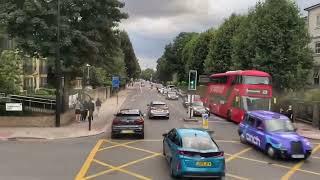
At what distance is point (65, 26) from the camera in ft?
112

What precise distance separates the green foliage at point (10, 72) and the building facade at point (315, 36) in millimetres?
29640

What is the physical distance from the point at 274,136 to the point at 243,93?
52.5 ft

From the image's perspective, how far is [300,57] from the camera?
155 ft

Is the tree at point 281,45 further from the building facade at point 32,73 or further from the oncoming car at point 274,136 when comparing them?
the oncoming car at point 274,136

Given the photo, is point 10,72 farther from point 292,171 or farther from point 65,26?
point 292,171

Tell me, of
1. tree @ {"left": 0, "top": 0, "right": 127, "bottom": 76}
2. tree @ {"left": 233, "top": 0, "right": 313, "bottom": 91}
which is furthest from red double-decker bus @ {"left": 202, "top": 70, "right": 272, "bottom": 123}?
tree @ {"left": 0, "top": 0, "right": 127, "bottom": 76}

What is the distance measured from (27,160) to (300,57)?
32028 mm

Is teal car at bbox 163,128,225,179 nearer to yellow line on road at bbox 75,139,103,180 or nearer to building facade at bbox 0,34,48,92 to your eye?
yellow line on road at bbox 75,139,103,180

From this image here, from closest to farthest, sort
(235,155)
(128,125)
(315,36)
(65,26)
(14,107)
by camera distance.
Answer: (235,155) → (128,125) → (14,107) → (65,26) → (315,36)

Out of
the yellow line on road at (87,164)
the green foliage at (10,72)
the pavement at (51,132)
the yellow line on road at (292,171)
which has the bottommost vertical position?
the yellow line on road at (292,171)

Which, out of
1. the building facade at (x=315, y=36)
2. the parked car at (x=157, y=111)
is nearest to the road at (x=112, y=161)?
the parked car at (x=157, y=111)

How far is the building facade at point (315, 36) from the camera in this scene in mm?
54500

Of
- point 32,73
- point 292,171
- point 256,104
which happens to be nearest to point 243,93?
point 256,104

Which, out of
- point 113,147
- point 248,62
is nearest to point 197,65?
point 248,62
